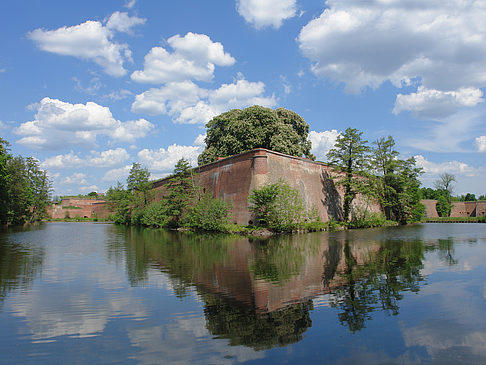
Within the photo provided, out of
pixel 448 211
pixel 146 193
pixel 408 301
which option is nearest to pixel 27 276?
pixel 408 301

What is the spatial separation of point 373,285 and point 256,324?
3.79 meters

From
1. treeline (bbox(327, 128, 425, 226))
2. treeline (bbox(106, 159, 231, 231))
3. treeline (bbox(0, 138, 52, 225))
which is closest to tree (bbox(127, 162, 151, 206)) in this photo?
treeline (bbox(106, 159, 231, 231))

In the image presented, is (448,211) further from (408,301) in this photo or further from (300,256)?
(408,301)

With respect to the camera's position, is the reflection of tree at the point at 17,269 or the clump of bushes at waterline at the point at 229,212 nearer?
the reflection of tree at the point at 17,269

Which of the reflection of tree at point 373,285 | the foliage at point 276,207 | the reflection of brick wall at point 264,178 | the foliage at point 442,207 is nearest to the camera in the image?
the reflection of tree at point 373,285

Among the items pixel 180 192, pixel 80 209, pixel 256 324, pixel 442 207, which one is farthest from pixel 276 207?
pixel 80 209

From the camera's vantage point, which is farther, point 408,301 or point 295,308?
point 408,301

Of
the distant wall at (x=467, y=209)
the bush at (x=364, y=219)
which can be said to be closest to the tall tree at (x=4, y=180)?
the bush at (x=364, y=219)

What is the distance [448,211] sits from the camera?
209 feet

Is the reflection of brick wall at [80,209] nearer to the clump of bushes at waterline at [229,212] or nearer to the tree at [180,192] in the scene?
the clump of bushes at waterline at [229,212]

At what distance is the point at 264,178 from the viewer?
2534 centimetres

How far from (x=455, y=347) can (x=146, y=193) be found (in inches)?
1768

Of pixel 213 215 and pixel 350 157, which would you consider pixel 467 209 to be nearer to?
pixel 350 157

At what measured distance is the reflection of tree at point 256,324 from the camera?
448cm
